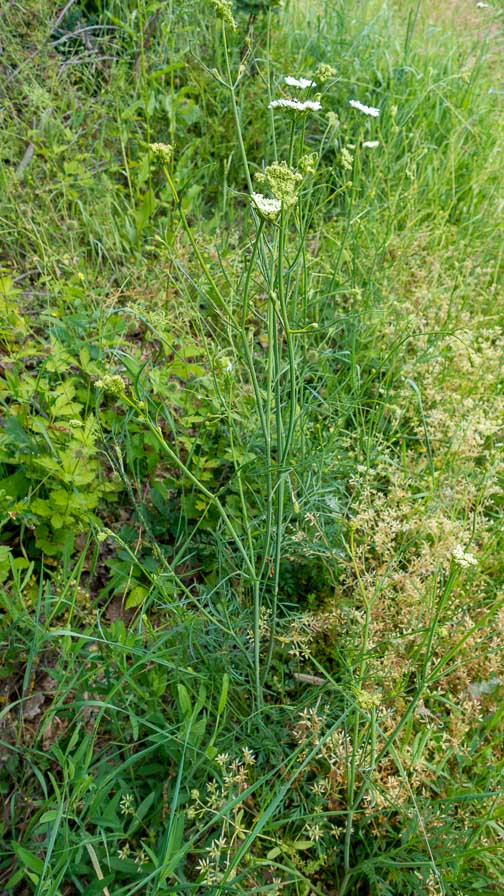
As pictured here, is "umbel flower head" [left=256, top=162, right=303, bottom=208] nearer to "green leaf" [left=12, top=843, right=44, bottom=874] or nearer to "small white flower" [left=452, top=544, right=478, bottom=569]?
"small white flower" [left=452, top=544, right=478, bottom=569]

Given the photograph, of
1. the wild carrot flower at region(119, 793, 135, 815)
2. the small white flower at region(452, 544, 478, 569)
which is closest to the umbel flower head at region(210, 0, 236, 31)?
the small white flower at region(452, 544, 478, 569)

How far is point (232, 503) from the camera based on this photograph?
6.08ft

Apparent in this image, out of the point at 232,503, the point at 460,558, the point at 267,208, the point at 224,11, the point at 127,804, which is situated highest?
the point at 224,11

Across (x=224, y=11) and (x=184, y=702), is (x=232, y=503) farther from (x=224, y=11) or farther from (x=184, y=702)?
(x=224, y=11)

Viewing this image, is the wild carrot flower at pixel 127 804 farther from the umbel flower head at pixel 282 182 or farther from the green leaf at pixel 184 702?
the umbel flower head at pixel 282 182

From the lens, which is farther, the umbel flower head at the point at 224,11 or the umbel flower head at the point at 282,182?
the umbel flower head at the point at 224,11

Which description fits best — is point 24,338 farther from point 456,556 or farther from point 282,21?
point 282,21

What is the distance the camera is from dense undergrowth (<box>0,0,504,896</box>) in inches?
50.9

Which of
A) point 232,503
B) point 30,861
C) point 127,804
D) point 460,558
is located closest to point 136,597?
point 232,503

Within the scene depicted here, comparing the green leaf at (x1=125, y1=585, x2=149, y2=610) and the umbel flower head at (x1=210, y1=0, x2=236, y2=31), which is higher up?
the umbel flower head at (x1=210, y1=0, x2=236, y2=31)

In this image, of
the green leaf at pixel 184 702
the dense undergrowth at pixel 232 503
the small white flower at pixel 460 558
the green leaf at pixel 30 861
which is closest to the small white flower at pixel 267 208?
the dense undergrowth at pixel 232 503

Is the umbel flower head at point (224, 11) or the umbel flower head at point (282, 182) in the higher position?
the umbel flower head at point (224, 11)

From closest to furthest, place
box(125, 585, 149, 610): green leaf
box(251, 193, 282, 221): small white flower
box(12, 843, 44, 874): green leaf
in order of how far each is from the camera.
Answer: box(251, 193, 282, 221): small white flower, box(12, 843, 44, 874): green leaf, box(125, 585, 149, 610): green leaf

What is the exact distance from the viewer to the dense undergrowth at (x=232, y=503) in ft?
4.25
